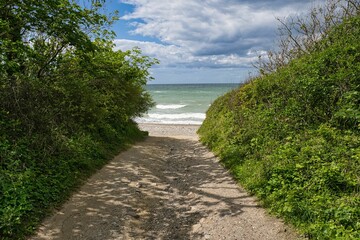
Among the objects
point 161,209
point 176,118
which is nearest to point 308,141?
point 161,209

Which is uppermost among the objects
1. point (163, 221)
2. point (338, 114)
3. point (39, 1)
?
point (39, 1)

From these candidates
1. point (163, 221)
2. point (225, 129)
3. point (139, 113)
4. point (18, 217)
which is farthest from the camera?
point (139, 113)

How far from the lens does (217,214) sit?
5.80 metres

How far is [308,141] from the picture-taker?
653 centimetres

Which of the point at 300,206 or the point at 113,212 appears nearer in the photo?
the point at 300,206

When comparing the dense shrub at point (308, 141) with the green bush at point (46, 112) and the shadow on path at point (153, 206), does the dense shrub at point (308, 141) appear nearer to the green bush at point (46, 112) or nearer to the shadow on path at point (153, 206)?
the shadow on path at point (153, 206)

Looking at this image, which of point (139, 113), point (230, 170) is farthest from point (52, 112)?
point (139, 113)

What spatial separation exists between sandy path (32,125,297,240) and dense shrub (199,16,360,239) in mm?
534

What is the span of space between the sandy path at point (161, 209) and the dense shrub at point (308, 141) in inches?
21.0

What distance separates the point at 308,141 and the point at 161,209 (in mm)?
3876

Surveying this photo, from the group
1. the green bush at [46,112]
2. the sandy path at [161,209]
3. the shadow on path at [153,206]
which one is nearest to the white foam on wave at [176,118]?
the green bush at [46,112]

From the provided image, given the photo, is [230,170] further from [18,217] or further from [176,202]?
[18,217]

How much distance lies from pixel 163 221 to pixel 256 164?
2996 mm

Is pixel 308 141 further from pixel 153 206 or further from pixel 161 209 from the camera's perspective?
pixel 153 206
